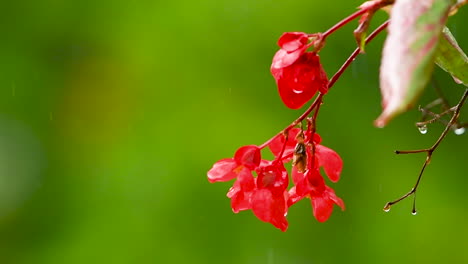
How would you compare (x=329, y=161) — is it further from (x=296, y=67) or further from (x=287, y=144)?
(x=296, y=67)

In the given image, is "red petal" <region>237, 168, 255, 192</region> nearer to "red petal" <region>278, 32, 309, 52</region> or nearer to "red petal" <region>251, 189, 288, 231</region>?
"red petal" <region>251, 189, 288, 231</region>

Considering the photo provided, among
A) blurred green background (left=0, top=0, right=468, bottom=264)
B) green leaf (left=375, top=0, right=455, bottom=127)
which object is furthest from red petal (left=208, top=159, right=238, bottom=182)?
blurred green background (left=0, top=0, right=468, bottom=264)

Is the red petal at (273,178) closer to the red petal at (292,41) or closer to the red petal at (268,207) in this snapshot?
the red petal at (268,207)

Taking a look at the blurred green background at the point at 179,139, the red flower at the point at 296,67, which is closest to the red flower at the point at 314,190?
the red flower at the point at 296,67

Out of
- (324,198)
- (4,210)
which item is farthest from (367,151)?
(324,198)

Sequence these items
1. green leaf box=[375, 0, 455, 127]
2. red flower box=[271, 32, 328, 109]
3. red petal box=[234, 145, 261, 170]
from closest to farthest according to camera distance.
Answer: green leaf box=[375, 0, 455, 127], red flower box=[271, 32, 328, 109], red petal box=[234, 145, 261, 170]

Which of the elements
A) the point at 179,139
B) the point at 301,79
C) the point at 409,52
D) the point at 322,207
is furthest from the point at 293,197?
the point at 179,139
